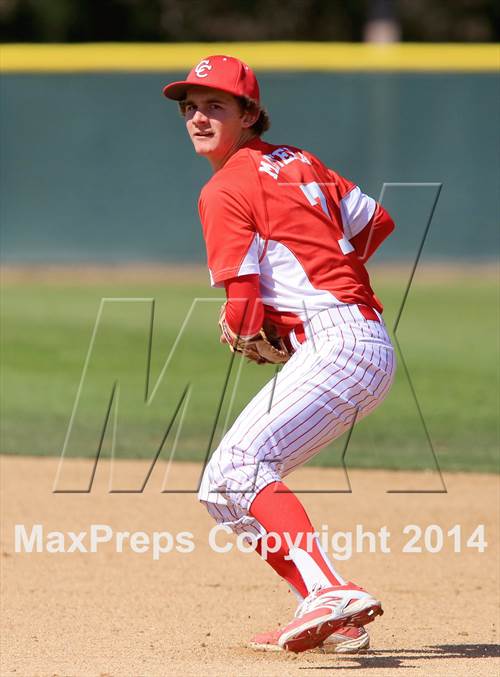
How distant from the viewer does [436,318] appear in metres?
11.5

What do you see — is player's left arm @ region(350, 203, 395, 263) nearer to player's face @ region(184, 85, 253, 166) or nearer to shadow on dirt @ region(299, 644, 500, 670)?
player's face @ region(184, 85, 253, 166)

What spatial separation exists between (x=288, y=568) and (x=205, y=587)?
4.41ft

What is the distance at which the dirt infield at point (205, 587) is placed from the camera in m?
3.59

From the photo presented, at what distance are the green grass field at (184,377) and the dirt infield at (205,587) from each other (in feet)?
1.66

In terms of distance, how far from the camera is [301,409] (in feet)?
11.3

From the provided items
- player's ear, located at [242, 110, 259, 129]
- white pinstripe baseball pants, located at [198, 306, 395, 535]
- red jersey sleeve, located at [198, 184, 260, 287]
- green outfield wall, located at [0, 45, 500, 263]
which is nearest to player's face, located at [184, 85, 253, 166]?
player's ear, located at [242, 110, 259, 129]

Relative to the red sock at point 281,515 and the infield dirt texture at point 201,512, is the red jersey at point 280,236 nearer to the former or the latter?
the red sock at point 281,515

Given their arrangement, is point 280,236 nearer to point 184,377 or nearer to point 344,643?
point 344,643

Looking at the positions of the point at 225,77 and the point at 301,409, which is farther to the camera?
the point at 225,77

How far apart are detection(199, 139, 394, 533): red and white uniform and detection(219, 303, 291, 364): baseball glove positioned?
5 cm

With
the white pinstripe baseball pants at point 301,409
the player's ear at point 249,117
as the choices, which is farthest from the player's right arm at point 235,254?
the player's ear at point 249,117

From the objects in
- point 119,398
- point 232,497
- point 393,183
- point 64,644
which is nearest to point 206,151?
point 232,497

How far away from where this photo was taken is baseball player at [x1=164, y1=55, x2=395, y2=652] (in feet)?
11.1

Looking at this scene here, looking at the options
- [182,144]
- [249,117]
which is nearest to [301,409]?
[249,117]
